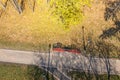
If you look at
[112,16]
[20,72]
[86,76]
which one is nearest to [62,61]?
[86,76]

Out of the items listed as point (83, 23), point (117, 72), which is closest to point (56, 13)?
point (83, 23)

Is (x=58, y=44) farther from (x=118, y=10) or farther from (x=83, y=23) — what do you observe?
(x=118, y=10)

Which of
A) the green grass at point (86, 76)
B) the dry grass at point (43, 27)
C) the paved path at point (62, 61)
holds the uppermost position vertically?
the dry grass at point (43, 27)

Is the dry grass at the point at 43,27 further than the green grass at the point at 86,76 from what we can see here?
Yes

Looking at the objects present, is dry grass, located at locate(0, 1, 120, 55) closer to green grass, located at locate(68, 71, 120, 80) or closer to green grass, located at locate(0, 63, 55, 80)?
green grass, located at locate(0, 63, 55, 80)

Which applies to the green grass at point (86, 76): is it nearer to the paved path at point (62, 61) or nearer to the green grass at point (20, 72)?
the paved path at point (62, 61)

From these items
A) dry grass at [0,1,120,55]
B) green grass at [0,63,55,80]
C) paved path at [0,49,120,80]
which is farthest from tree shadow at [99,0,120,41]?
green grass at [0,63,55,80]

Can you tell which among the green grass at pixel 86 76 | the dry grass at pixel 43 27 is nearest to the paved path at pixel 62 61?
the green grass at pixel 86 76
